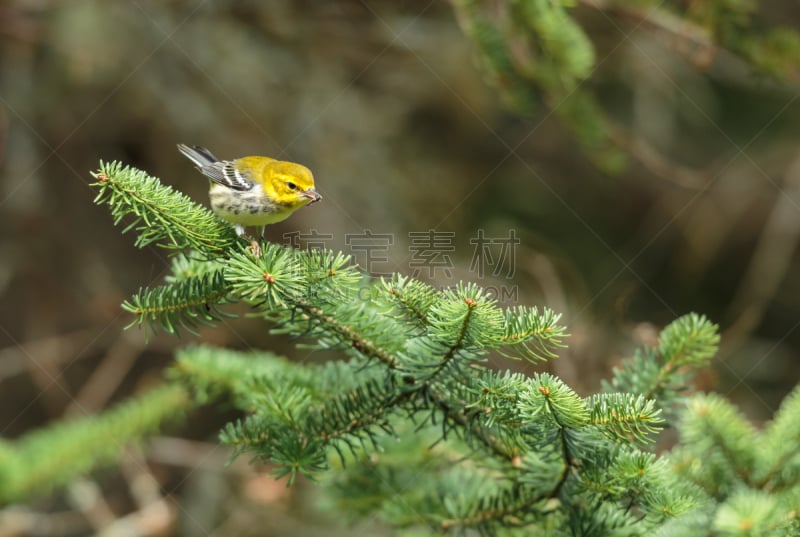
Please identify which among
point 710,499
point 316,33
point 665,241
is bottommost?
point 710,499

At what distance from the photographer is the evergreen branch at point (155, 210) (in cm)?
115

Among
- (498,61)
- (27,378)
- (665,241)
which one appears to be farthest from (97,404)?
(665,241)

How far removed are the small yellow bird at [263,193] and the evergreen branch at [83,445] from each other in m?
0.54

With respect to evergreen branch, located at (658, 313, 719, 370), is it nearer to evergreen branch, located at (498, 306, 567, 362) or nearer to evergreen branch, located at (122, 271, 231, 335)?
evergreen branch, located at (498, 306, 567, 362)

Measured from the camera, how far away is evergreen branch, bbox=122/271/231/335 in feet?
3.85

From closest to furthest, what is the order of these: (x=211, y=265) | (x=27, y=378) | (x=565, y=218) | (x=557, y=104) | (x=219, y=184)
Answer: (x=211, y=265) → (x=219, y=184) → (x=557, y=104) → (x=27, y=378) → (x=565, y=218)

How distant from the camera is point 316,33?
3.10m

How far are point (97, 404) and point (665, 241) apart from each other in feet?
10.2

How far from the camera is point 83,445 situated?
2055 mm

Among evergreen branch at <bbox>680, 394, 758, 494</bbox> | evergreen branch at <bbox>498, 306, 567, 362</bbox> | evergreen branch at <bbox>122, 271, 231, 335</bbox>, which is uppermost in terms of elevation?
evergreen branch at <bbox>680, 394, 758, 494</bbox>

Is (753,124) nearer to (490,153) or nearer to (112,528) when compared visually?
(490,153)

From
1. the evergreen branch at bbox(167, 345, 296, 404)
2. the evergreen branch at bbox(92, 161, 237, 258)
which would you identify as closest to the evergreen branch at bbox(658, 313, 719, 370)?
the evergreen branch at bbox(167, 345, 296, 404)

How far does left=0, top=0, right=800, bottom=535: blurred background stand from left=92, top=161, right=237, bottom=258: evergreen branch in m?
0.89

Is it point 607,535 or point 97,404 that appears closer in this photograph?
point 607,535
